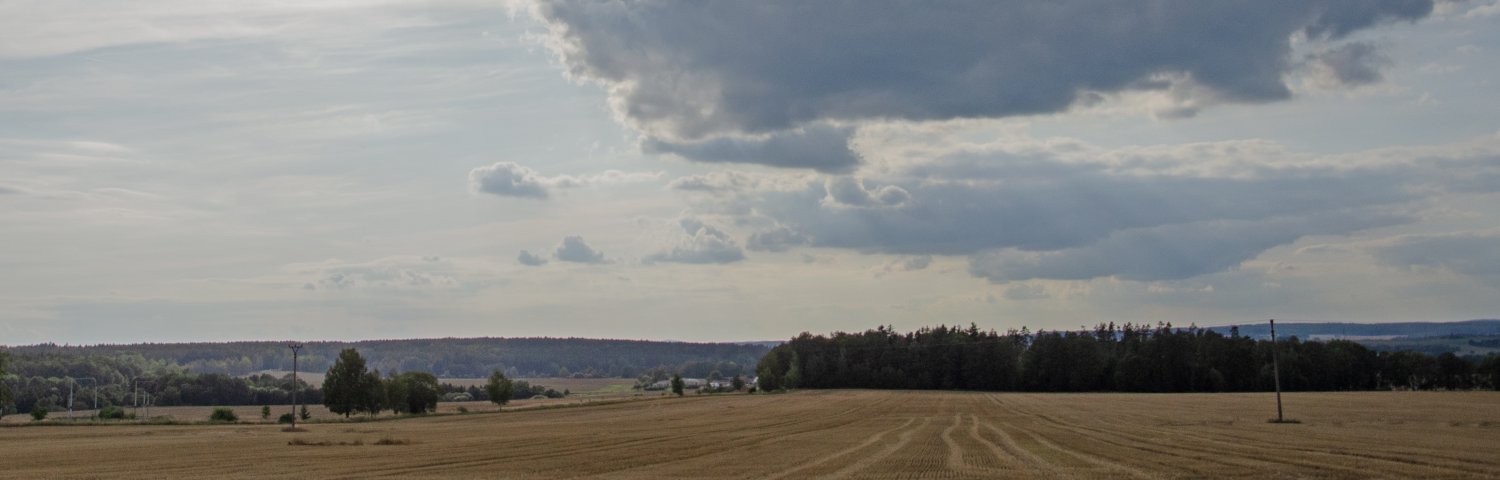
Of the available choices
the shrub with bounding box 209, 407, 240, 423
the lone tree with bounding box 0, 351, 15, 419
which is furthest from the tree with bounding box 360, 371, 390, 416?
the lone tree with bounding box 0, 351, 15, 419

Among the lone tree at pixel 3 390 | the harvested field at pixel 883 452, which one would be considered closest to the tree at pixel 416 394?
the lone tree at pixel 3 390

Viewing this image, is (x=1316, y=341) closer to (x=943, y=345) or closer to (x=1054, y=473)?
(x=943, y=345)

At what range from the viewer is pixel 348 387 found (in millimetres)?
135625

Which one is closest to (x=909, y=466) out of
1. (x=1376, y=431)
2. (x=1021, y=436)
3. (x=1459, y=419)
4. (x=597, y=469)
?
(x=597, y=469)

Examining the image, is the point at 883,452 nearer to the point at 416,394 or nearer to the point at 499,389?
the point at 416,394

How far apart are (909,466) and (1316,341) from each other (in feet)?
504

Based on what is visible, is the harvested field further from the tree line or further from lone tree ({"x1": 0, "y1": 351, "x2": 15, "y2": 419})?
the tree line

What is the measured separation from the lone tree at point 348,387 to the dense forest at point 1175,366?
8498 cm

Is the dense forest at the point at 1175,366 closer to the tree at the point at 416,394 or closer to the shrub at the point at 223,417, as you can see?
the tree at the point at 416,394

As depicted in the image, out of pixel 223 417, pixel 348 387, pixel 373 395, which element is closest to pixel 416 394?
pixel 373 395

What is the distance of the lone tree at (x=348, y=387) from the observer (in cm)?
13525

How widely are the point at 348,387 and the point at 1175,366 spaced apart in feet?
360

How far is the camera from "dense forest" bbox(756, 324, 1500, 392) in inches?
6230

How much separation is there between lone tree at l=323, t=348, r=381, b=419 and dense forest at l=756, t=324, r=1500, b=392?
279 feet
